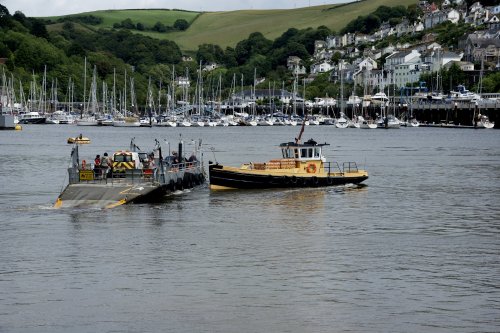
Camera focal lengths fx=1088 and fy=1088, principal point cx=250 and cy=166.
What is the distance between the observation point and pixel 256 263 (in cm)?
4028

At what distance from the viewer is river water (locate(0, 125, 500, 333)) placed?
1249 inches

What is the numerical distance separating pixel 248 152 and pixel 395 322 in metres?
90.4

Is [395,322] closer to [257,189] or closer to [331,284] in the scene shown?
[331,284]

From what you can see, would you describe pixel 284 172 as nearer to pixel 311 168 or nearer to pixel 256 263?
pixel 311 168

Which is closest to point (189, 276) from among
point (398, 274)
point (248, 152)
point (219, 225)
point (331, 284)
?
point (331, 284)

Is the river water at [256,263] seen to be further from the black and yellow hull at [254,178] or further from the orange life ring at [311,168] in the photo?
the orange life ring at [311,168]

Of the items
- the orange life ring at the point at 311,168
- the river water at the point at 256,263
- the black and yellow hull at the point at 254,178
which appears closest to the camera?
the river water at the point at 256,263

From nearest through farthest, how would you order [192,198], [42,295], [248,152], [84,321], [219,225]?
[84,321]
[42,295]
[219,225]
[192,198]
[248,152]

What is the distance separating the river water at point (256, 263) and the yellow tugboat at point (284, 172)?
1.11 m

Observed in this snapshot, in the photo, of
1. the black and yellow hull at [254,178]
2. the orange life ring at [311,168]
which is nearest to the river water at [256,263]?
the black and yellow hull at [254,178]

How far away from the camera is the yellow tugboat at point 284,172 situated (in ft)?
222

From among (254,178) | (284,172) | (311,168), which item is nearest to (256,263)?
(254,178)

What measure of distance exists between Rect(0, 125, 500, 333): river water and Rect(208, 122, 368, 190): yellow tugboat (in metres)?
1.11

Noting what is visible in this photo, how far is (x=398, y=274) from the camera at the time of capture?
38094 millimetres
